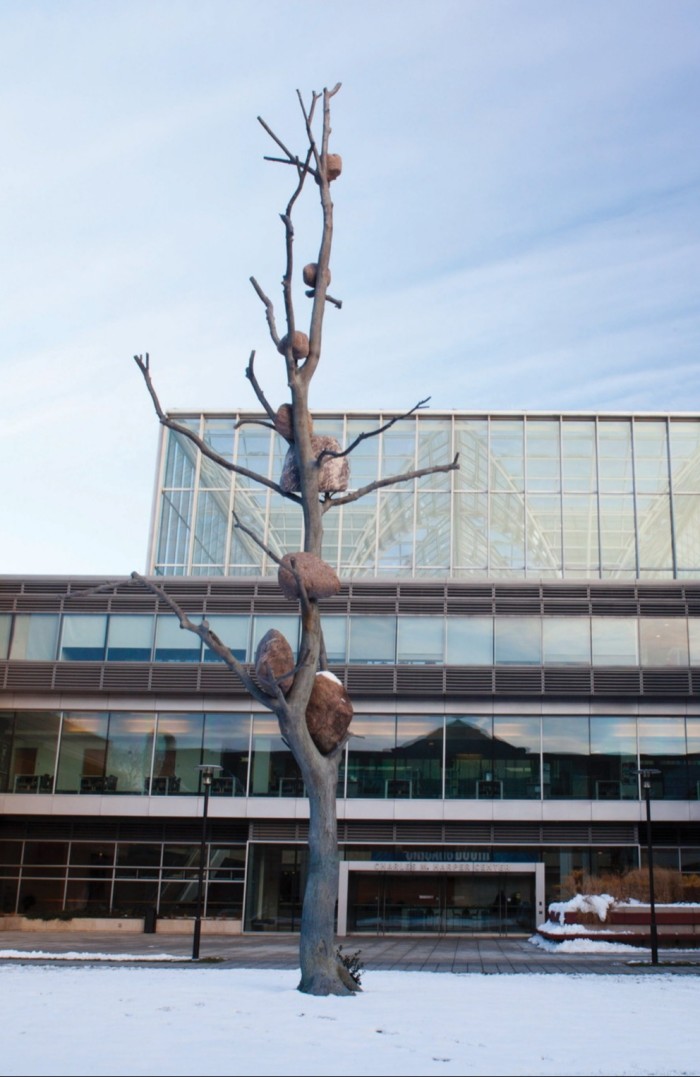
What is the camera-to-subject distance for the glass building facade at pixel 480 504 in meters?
43.5

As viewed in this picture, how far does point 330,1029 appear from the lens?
832cm

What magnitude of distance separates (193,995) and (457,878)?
1052 inches

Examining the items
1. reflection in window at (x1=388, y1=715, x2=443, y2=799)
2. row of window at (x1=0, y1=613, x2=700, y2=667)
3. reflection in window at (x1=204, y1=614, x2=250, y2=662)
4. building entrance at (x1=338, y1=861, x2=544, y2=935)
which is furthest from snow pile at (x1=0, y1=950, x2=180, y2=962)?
row of window at (x1=0, y1=613, x2=700, y2=667)

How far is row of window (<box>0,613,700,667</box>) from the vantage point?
117 feet

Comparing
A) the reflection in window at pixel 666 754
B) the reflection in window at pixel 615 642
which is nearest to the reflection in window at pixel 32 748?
the reflection in window at pixel 615 642

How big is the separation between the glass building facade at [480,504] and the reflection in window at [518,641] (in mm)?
7075

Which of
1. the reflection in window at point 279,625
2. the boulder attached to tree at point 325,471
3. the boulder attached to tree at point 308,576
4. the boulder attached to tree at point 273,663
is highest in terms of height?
the reflection in window at point 279,625

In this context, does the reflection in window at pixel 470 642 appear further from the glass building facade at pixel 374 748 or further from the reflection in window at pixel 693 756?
the reflection in window at pixel 693 756

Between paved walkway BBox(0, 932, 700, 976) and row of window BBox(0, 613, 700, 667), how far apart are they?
8.30 metres

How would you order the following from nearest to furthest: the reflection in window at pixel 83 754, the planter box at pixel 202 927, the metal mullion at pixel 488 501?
the planter box at pixel 202 927, the reflection in window at pixel 83 754, the metal mullion at pixel 488 501

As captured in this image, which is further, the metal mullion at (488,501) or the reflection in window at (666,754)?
the metal mullion at (488,501)

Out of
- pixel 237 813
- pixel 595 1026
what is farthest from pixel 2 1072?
pixel 237 813

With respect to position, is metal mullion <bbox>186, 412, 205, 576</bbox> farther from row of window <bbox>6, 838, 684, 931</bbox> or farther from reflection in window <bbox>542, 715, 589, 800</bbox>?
reflection in window <bbox>542, 715, 589, 800</bbox>

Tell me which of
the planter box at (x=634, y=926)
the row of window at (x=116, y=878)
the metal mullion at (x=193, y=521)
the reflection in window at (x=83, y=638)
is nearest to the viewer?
the planter box at (x=634, y=926)
